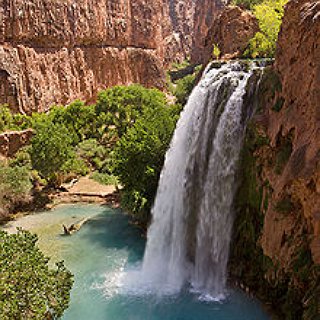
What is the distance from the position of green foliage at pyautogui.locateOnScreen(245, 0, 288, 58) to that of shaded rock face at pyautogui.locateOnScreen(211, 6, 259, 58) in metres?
0.68

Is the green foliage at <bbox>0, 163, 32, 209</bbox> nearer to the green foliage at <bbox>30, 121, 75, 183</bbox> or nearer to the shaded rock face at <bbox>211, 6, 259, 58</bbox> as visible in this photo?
the green foliage at <bbox>30, 121, 75, 183</bbox>

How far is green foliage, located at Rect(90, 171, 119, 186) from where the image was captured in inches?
1042

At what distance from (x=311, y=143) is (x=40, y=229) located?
1531 cm

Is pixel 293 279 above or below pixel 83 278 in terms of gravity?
above

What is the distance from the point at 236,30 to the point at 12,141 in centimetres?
1918

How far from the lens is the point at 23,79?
35094 mm

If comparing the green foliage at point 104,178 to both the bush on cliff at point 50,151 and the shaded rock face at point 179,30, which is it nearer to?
the bush on cliff at point 50,151

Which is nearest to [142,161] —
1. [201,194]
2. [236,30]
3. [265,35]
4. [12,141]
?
[201,194]

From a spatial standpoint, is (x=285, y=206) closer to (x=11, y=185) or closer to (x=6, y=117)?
(x=11, y=185)

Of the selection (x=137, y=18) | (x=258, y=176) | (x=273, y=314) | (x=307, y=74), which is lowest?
(x=273, y=314)

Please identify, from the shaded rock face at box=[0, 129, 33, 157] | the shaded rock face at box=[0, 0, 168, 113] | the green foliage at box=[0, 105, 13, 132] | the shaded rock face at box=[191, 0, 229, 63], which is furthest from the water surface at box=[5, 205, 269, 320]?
the shaded rock face at box=[191, 0, 229, 63]

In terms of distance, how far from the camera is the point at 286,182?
959 centimetres

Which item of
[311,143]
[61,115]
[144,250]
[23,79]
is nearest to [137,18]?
[23,79]

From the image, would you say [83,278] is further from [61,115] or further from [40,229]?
[61,115]
